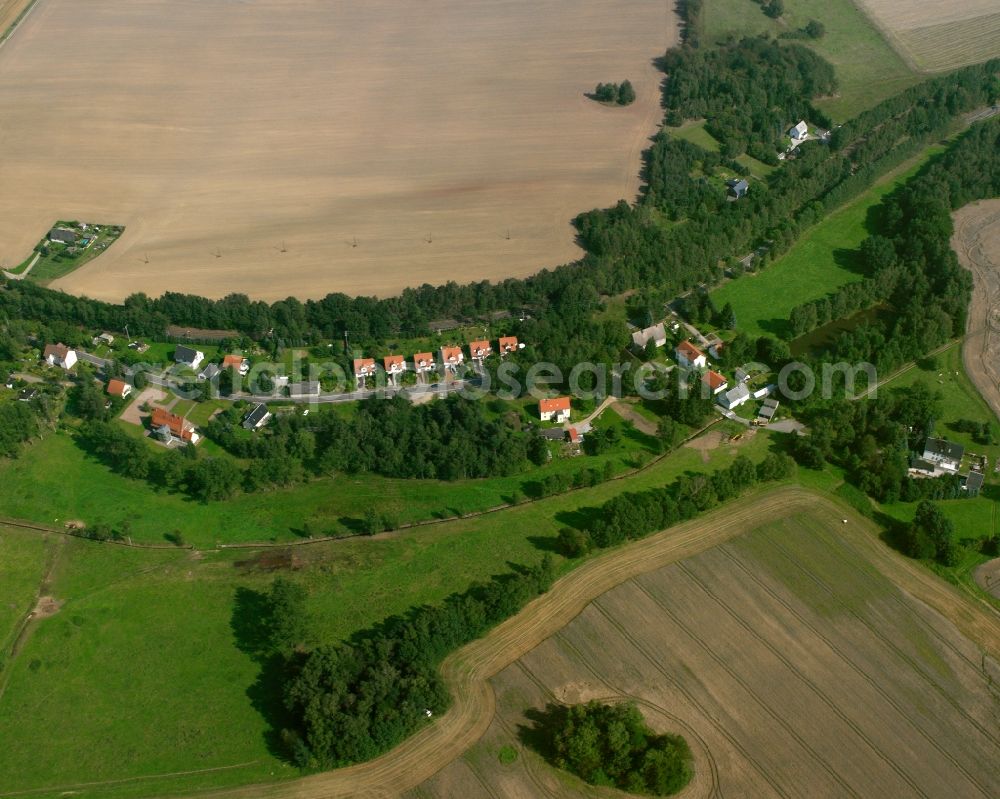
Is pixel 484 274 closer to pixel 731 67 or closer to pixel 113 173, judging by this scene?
pixel 113 173

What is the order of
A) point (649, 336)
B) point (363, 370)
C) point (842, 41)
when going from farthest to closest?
point (842, 41) < point (649, 336) < point (363, 370)

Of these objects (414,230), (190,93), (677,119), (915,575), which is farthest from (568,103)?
(915,575)

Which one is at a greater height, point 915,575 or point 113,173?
point 113,173

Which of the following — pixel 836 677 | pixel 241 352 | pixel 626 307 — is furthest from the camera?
pixel 626 307

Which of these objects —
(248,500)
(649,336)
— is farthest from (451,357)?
(248,500)

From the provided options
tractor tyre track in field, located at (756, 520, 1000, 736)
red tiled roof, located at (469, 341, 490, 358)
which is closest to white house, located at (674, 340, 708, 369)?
red tiled roof, located at (469, 341, 490, 358)

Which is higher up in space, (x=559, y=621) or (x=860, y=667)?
(x=559, y=621)

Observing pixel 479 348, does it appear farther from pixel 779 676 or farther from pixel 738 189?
pixel 738 189

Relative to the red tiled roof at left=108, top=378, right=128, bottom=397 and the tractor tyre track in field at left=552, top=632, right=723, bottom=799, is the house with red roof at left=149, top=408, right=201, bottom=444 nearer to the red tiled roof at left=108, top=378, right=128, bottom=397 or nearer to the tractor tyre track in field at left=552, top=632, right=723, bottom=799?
the red tiled roof at left=108, top=378, right=128, bottom=397
